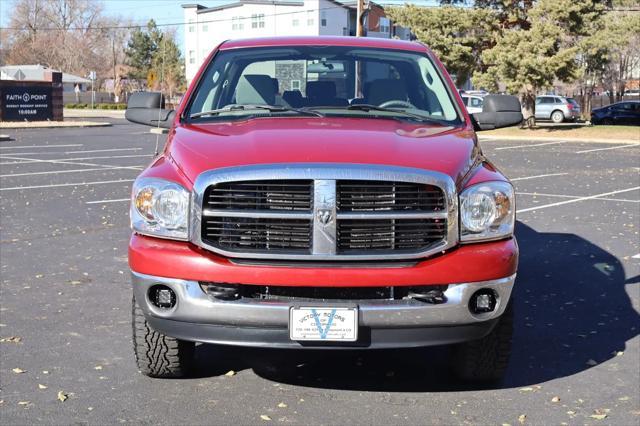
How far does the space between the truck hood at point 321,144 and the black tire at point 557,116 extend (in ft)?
147

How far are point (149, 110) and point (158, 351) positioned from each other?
2070mm

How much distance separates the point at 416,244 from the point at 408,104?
63.4 inches

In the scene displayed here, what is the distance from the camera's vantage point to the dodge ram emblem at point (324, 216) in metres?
4.15

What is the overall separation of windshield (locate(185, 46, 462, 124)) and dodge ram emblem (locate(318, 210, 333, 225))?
1270 millimetres

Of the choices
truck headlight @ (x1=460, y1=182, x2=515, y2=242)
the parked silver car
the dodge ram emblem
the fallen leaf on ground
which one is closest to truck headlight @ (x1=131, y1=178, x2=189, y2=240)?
the dodge ram emblem

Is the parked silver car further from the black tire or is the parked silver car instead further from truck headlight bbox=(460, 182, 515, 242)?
truck headlight bbox=(460, 182, 515, 242)

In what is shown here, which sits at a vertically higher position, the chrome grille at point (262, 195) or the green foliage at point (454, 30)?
the green foliage at point (454, 30)

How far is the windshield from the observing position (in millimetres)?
5463

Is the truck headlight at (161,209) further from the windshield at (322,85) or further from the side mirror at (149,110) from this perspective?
the side mirror at (149,110)

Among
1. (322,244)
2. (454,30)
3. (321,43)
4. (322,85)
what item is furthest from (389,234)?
(454,30)

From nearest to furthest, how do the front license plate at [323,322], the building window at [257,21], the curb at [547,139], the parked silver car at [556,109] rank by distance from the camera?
1. the front license plate at [323,322]
2. the curb at [547,139]
3. the parked silver car at [556,109]
4. the building window at [257,21]

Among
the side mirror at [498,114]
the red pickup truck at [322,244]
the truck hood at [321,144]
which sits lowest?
the red pickup truck at [322,244]

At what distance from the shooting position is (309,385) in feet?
16.1

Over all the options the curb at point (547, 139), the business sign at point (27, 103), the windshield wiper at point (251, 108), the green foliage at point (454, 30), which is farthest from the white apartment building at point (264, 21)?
the windshield wiper at point (251, 108)
